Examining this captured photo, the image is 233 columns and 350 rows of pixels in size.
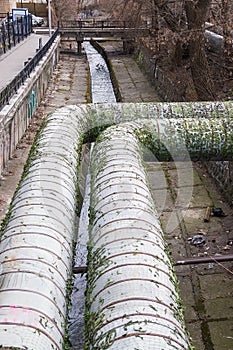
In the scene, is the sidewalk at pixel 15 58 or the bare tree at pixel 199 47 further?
the sidewalk at pixel 15 58

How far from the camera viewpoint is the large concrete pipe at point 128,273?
4367 mm

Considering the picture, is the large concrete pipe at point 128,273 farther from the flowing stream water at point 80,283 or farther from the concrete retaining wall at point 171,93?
the concrete retaining wall at point 171,93

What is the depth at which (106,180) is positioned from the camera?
7090 millimetres

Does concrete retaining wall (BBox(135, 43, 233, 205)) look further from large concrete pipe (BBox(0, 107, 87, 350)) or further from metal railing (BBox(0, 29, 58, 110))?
large concrete pipe (BBox(0, 107, 87, 350))

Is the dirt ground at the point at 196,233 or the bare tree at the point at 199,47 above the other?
the bare tree at the point at 199,47

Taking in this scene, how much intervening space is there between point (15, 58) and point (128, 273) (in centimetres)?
2021

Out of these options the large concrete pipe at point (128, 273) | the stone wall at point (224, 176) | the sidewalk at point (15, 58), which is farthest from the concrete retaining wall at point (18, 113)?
the large concrete pipe at point (128, 273)

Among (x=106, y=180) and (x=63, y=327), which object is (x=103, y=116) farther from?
(x=63, y=327)

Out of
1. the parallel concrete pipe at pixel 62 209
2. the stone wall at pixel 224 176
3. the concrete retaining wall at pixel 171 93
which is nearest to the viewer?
the parallel concrete pipe at pixel 62 209

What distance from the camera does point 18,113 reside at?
16.6m

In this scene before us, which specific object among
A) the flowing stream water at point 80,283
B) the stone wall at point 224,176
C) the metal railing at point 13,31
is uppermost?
the metal railing at point 13,31

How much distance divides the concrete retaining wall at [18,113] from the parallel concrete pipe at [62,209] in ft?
14.8

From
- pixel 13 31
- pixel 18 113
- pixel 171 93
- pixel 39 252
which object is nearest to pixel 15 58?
pixel 13 31

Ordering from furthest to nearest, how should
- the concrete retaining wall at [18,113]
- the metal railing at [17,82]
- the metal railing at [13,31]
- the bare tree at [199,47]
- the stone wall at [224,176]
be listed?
the metal railing at [13,31] < the bare tree at [199,47] < the metal railing at [17,82] < the concrete retaining wall at [18,113] < the stone wall at [224,176]
